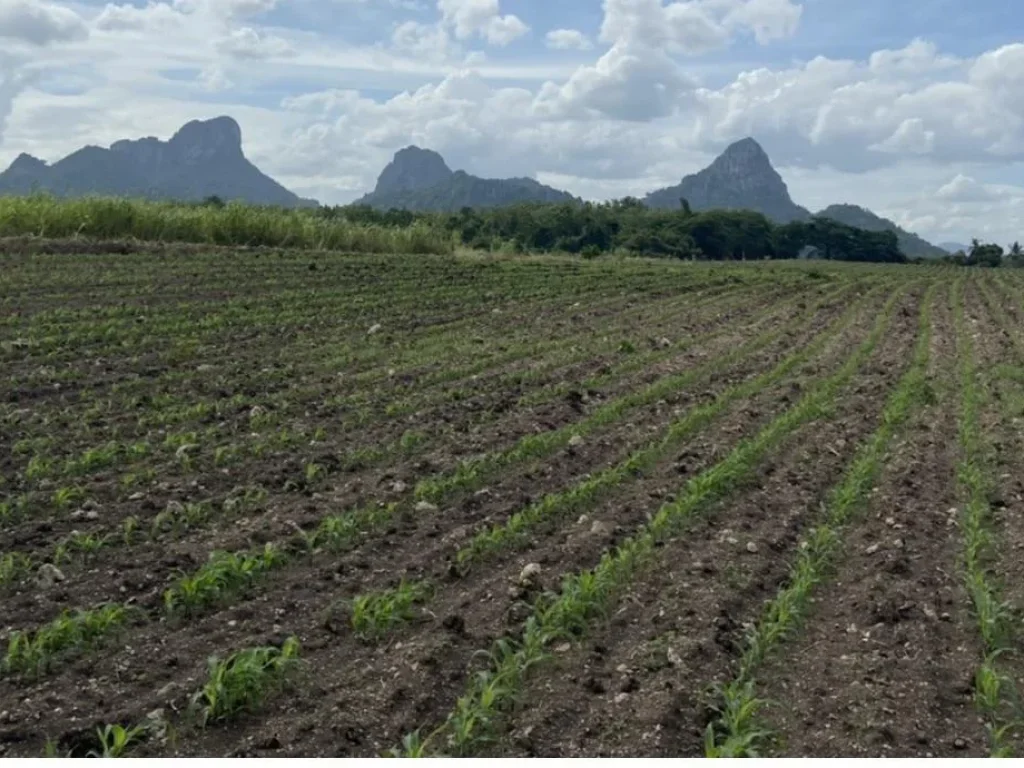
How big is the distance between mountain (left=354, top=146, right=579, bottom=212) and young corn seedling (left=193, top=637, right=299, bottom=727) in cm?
13032

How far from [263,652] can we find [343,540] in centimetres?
179

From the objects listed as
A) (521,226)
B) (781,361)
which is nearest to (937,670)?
(781,361)

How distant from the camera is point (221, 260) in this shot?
23.2 metres

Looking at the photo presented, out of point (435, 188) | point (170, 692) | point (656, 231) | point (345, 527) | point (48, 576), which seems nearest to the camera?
point (170, 692)

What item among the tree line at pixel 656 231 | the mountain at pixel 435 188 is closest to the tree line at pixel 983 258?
the tree line at pixel 656 231

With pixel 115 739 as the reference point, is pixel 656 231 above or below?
above

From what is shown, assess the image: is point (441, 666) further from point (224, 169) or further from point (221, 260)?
point (224, 169)

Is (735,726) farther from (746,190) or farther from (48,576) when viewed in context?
(746,190)

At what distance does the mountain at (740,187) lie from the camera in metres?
186

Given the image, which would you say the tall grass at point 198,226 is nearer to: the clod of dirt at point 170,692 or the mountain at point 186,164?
the clod of dirt at point 170,692

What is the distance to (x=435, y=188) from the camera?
546 feet

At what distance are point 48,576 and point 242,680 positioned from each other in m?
1.75

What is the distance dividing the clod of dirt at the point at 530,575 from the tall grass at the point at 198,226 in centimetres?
2080

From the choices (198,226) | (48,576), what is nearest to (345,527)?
(48,576)
